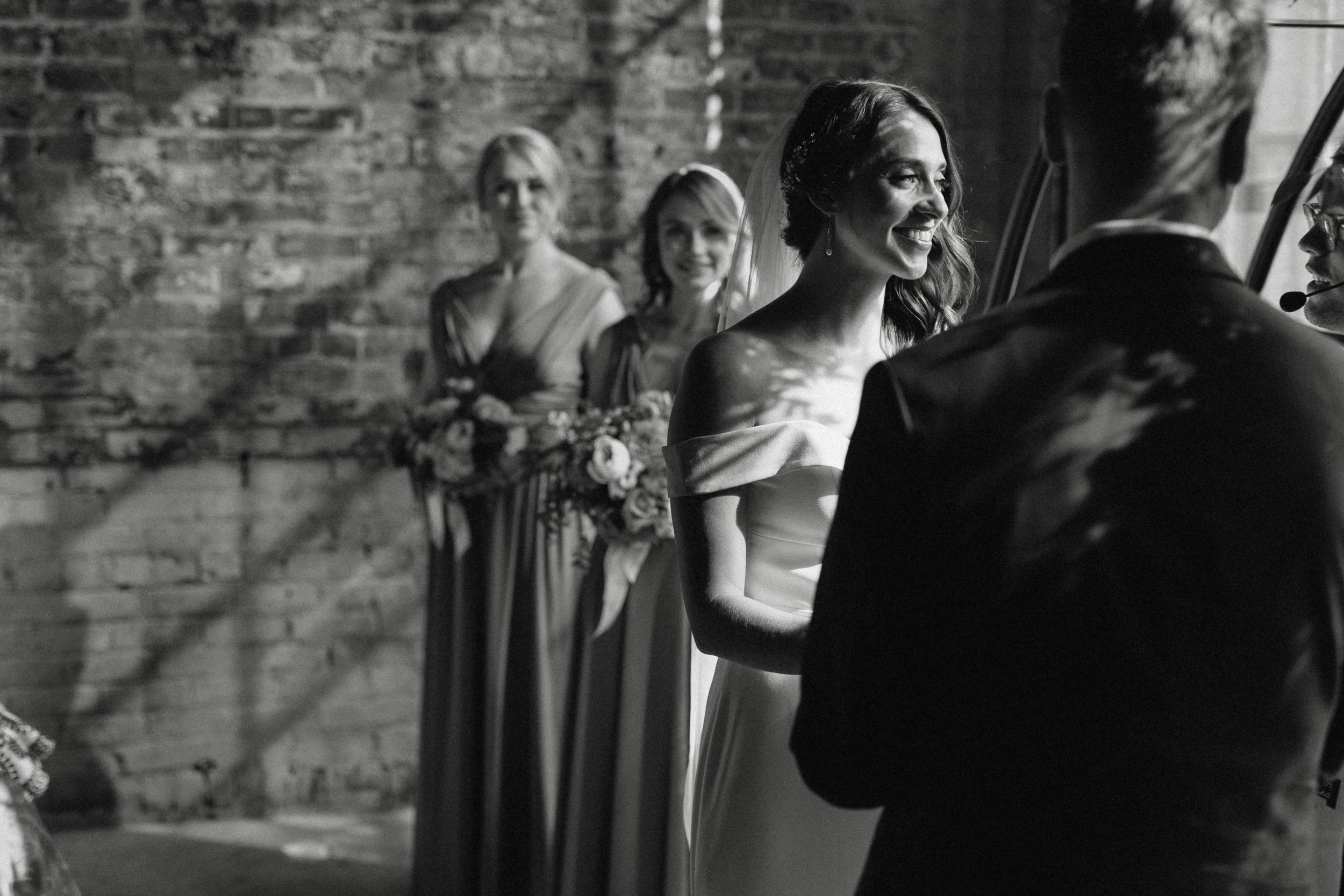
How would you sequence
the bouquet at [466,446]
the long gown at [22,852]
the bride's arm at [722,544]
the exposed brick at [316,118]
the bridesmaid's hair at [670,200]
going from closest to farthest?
the bride's arm at [722,544]
the long gown at [22,852]
the bridesmaid's hair at [670,200]
the bouquet at [466,446]
the exposed brick at [316,118]

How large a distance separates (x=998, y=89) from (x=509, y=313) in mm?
1993

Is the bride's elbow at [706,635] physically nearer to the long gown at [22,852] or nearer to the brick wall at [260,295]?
the long gown at [22,852]

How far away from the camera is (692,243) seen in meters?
3.84

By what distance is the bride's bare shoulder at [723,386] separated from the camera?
73.5 inches

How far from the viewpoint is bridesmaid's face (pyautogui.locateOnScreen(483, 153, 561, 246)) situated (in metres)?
4.37

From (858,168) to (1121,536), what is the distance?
35.9 inches

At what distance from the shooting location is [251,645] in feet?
16.0

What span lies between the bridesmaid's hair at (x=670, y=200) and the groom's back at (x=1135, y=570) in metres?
2.74

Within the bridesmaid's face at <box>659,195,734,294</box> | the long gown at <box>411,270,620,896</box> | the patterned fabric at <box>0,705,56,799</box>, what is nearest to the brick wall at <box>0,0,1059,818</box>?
the long gown at <box>411,270,620,896</box>

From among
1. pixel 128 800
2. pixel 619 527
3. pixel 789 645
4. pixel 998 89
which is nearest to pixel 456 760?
pixel 619 527

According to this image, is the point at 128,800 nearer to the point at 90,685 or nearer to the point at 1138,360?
the point at 90,685

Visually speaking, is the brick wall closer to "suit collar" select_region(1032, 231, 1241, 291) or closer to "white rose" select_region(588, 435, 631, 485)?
"white rose" select_region(588, 435, 631, 485)

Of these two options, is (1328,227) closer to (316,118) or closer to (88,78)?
(316,118)

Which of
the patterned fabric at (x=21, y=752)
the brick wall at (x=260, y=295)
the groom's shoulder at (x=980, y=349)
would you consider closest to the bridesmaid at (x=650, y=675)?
the brick wall at (x=260, y=295)
